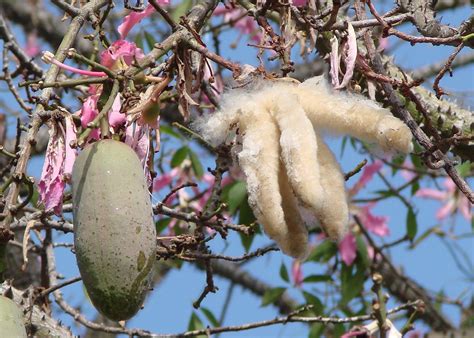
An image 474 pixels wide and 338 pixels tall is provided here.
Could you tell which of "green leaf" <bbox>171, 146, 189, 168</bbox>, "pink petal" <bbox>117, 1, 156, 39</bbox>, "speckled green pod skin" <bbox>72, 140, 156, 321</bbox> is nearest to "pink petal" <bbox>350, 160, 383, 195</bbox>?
"green leaf" <bbox>171, 146, 189, 168</bbox>

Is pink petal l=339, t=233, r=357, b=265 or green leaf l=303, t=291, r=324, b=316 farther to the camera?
pink petal l=339, t=233, r=357, b=265

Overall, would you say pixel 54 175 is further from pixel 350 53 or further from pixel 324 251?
pixel 324 251

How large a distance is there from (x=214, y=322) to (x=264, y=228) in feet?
4.13

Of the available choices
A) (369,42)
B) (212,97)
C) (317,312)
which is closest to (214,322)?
(317,312)

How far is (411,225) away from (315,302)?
0.35 m

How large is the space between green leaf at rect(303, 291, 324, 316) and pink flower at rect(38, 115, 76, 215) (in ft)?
3.99

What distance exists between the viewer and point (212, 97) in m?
1.57

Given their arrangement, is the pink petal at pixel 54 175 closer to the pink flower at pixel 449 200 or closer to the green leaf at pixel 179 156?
the green leaf at pixel 179 156

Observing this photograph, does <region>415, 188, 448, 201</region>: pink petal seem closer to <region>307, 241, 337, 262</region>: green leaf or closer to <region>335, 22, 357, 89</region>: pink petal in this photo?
<region>307, 241, 337, 262</region>: green leaf

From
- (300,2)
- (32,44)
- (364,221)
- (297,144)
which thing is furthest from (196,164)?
(297,144)

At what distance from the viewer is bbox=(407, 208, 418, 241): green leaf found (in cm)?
259

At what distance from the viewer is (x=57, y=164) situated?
1254 millimetres

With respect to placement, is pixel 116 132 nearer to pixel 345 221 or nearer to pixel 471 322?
pixel 345 221

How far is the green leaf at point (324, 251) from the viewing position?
2.65 meters
